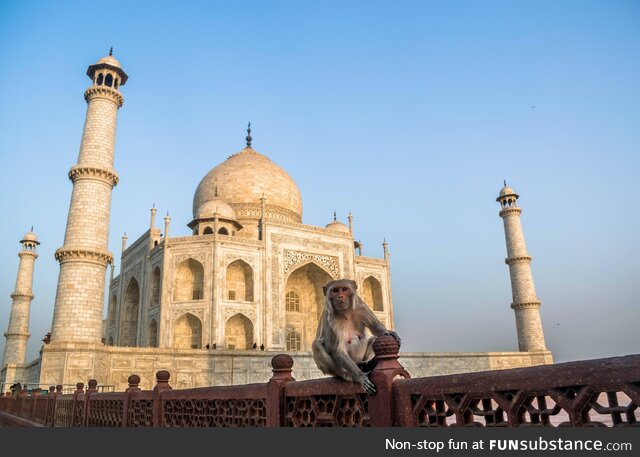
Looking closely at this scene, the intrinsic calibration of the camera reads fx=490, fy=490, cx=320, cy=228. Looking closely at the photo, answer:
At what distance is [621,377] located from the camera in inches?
55.1

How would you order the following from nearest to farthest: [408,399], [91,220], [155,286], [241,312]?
[408,399], [91,220], [241,312], [155,286]

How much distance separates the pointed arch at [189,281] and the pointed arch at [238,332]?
1733 millimetres

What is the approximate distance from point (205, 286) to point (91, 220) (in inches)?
279

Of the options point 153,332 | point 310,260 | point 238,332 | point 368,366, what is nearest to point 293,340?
point 238,332

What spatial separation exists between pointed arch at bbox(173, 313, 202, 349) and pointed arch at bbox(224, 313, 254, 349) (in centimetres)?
112

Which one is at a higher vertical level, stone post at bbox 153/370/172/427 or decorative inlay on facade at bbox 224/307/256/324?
decorative inlay on facade at bbox 224/307/256/324

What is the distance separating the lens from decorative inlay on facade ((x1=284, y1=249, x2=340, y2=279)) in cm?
2183

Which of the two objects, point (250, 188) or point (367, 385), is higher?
point (250, 188)

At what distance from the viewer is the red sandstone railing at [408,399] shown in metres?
1.50

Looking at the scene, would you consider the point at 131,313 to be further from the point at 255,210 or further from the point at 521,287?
the point at 521,287

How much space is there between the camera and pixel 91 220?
13.2 m

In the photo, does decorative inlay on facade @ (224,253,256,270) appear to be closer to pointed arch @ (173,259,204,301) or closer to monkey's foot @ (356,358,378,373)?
pointed arch @ (173,259,204,301)

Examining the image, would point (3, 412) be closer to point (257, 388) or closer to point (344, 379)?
point (257, 388)

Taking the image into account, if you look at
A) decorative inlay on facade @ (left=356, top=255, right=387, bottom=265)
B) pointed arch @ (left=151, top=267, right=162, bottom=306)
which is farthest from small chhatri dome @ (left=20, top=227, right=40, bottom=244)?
decorative inlay on facade @ (left=356, top=255, right=387, bottom=265)
